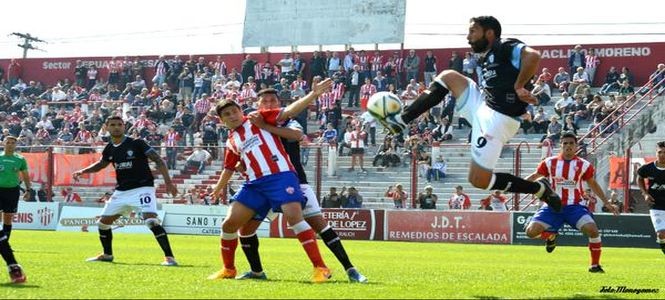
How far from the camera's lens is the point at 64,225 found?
123ft

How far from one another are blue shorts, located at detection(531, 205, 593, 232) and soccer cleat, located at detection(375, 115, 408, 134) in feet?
18.9

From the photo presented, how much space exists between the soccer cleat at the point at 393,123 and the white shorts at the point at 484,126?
706mm

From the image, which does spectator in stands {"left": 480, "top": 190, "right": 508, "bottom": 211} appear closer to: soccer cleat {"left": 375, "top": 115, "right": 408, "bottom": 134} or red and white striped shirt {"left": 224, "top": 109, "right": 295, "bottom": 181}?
soccer cleat {"left": 375, "top": 115, "right": 408, "bottom": 134}

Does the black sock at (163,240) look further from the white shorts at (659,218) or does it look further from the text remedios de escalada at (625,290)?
the white shorts at (659,218)

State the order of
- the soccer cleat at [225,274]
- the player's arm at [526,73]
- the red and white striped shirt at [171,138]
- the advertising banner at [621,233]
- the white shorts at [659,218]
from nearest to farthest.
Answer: the player's arm at [526,73] < the soccer cleat at [225,274] < the white shorts at [659,218] < the advertising banner at [621,233] < the red and white striped shirt at [171,138]

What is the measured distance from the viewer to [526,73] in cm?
1166

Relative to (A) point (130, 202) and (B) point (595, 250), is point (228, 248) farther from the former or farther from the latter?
(B) point (595, 250)

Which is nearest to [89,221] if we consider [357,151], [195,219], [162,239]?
[195,219]

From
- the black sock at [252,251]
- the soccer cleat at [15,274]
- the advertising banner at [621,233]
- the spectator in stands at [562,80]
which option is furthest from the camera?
the spectator in stands at [562,80]

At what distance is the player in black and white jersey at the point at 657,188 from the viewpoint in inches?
762

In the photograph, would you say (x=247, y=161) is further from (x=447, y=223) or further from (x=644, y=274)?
(x=447, y=223)

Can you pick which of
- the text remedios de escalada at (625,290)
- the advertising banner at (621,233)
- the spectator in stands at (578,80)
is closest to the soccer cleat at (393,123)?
the text remedios de escalada at (625,290)

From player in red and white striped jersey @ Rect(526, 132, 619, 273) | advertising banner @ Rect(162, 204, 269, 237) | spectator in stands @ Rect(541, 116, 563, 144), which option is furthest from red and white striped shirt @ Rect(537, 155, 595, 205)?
advertising banner @ Rect(162, 204, 269, 237)

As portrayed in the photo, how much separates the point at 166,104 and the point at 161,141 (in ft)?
12.7
